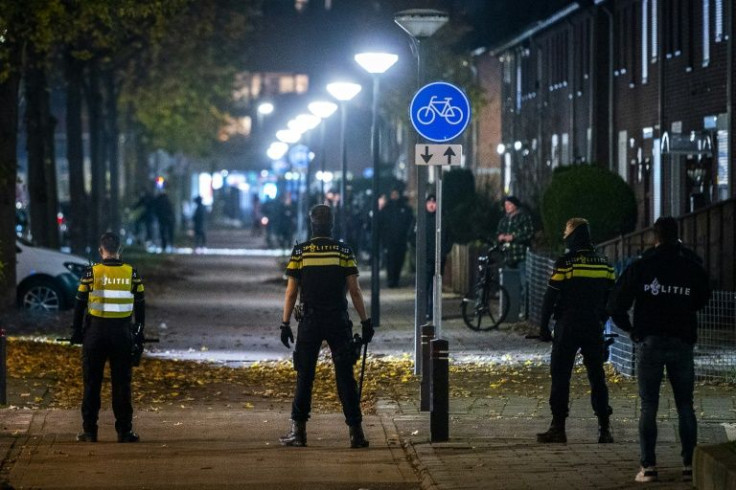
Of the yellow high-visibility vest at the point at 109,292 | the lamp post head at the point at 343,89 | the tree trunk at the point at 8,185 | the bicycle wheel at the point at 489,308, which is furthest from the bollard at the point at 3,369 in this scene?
the lamp post head at the point at 343,89

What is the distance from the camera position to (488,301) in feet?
76.8

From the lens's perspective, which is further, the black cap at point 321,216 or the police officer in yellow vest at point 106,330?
the police officer in yellow vest at point 106,330

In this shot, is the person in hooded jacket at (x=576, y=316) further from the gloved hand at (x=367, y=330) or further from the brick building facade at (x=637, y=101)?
the brick building facade at (x=637, y=101)

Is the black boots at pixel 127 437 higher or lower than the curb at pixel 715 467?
lower

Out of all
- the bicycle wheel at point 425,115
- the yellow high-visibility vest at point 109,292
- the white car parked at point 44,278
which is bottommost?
the white car parked at point 44,278

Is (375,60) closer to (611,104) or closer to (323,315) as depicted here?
(323,315)

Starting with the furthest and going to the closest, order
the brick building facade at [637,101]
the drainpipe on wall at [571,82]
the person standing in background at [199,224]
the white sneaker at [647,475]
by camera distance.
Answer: the person standing in background at [199,224] < the drainpipe on wall at [571,82] < the brick building facade at [637,101] < the white sneaker at [647,475]

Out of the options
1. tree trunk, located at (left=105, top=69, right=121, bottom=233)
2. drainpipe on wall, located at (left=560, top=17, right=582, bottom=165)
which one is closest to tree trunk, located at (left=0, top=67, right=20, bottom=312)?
tree trunk, located at (left=105, top=69, right=121, bottom=233)

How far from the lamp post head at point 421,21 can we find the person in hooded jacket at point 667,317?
621 centimetres

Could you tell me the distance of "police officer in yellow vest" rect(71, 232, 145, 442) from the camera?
510 inches

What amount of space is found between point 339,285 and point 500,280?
1187 cm

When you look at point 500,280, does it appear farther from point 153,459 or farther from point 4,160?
point 153,459

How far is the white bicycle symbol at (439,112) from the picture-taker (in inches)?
618

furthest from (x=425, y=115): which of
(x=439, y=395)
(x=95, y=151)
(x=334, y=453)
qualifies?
(x=95, y=151)
